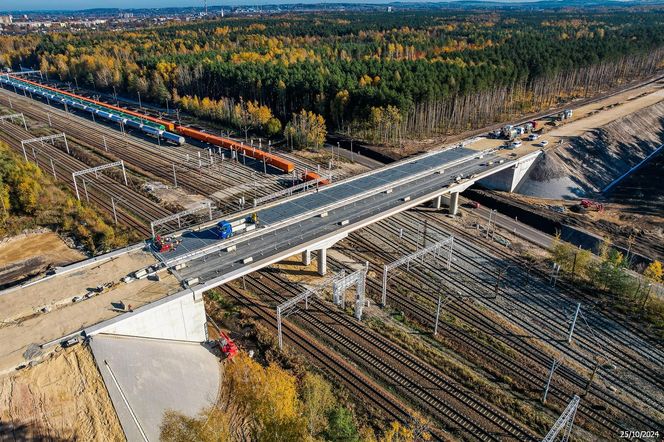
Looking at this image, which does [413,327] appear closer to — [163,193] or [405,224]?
[405,224]

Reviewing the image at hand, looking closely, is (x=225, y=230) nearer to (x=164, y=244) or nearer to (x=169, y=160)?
(x=164, y=244)

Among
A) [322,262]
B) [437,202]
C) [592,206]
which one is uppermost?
[322,262]

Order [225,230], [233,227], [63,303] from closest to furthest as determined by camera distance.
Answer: [63,303]
[225,230]
[233,227]

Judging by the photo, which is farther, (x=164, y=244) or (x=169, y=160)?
(x=169, y=160)

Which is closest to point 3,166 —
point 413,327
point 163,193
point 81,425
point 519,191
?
point 163,193

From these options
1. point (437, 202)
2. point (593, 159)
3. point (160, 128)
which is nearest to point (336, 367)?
point (437, 202)

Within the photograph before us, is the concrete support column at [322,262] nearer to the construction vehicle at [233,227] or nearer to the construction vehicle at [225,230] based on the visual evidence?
the construction vehicle at [233,227]

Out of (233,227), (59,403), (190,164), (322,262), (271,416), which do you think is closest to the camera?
(271,416)
